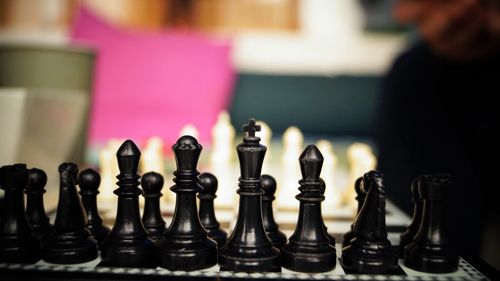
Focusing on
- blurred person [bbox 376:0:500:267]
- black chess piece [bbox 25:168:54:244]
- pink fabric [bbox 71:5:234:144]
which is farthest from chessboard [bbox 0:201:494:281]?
pink fabric [bbox 71:5:234:144]

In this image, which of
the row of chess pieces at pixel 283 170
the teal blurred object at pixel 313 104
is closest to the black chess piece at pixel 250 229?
the row of chess pieces at pixel 283 170

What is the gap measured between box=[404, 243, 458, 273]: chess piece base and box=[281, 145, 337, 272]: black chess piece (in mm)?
128

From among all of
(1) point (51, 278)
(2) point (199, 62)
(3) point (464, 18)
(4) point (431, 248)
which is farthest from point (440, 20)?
(1) point (51, 278)

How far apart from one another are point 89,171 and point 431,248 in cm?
57

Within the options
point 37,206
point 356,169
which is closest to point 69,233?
point 37,206

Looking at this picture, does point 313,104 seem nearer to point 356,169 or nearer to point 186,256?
point 356,169

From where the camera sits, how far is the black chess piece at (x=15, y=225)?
75 centimetres

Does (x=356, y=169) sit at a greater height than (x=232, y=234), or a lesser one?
greater

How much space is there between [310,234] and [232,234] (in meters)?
A: 0.12

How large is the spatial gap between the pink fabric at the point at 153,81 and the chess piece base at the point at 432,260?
1.49m

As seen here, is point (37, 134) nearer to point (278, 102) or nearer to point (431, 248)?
point (431, 248)

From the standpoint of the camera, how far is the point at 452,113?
1.82 metres

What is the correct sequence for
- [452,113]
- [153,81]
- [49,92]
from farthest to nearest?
[153,81], [452,113], [49,92]

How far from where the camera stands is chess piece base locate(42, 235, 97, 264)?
75cm
